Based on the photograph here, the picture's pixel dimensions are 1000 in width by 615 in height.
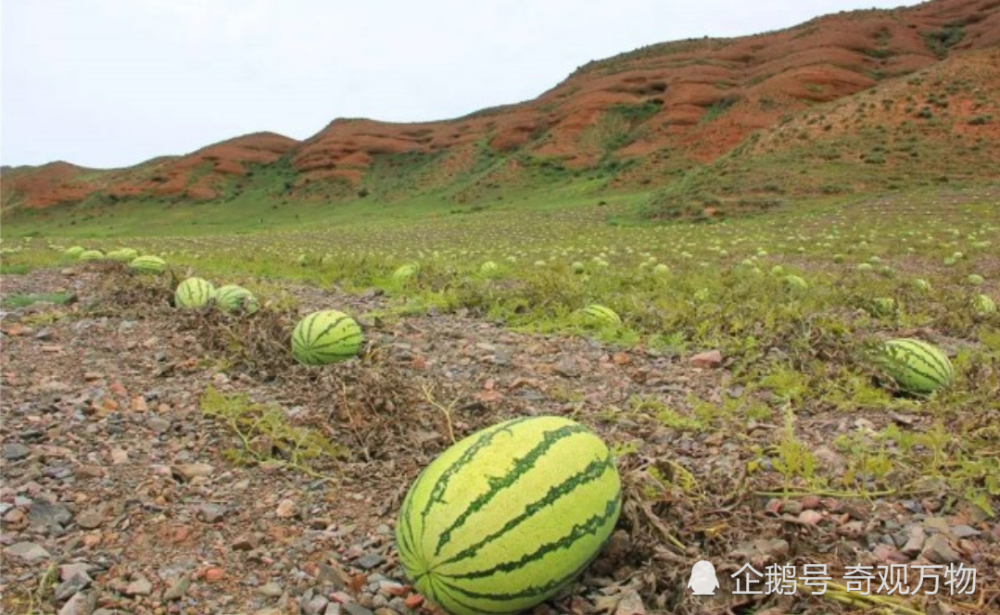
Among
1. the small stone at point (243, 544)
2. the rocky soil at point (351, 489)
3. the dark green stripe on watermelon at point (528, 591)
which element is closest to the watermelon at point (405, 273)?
the rocky soil at point (351, 489)

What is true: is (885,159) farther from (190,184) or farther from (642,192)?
(190,184)

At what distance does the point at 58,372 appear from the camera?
5.06 m

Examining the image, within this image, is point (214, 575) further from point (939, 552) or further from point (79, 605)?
point (939, 552)

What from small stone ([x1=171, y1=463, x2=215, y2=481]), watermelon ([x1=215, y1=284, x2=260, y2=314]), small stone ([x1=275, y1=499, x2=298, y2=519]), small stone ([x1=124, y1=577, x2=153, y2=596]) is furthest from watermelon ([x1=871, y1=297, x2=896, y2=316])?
small stone ([x1=124, y1=577, x2=153, y2=596])

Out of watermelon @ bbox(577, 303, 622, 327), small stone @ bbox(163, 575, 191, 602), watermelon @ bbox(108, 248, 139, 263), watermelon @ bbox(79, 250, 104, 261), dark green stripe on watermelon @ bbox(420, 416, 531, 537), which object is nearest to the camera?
dark green stripe on watermelon @ bbox(420, 416, 531, 537)

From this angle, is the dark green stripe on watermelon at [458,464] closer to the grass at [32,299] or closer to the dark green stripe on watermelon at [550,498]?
the dark green stripe on watermelon at [550,498]

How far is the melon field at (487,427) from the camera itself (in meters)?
2.56

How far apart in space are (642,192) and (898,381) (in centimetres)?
3317

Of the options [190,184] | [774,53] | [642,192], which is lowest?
[642,192]

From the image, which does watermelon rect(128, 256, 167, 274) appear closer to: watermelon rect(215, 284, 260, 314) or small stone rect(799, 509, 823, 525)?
watermelon rect(215, 284, 260, 314)

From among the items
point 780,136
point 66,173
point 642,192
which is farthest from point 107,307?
point 66,173

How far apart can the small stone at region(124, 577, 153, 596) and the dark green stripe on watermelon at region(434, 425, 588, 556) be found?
1.13 m

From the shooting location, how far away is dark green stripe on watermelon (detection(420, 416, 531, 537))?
7.75ft

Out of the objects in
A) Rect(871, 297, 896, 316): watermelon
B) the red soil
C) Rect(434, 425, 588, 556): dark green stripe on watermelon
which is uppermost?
the red soil
